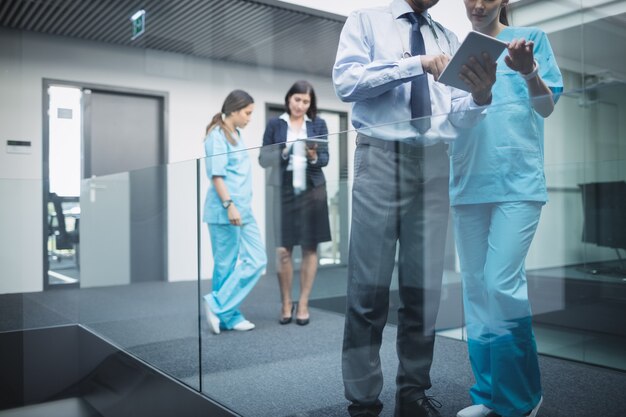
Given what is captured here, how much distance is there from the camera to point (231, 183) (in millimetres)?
2102

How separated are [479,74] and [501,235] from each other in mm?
376

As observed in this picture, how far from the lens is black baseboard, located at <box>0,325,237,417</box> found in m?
2.50

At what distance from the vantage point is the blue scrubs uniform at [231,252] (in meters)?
2.17

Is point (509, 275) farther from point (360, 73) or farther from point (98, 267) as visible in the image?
point (98, 267)

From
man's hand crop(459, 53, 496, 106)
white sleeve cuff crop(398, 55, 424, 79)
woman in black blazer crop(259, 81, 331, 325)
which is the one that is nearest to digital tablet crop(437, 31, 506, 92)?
man's hand crop(459, 53, 496, 106)

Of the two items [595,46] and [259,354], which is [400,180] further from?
[595,46]

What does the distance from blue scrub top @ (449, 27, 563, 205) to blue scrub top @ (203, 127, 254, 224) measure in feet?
2.77

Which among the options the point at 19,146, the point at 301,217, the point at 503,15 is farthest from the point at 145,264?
the point at 19,146

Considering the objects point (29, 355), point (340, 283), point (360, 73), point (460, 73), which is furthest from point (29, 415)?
point (460, 73)

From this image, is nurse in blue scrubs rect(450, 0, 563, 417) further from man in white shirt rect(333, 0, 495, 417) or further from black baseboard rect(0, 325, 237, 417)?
black baseboard rect(0, 325, 237, 417)

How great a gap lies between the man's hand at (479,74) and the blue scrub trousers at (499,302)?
294mm

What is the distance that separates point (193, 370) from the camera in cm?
212

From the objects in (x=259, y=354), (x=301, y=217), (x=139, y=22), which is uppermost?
(x=139, y=22)

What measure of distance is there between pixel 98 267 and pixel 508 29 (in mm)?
2459
